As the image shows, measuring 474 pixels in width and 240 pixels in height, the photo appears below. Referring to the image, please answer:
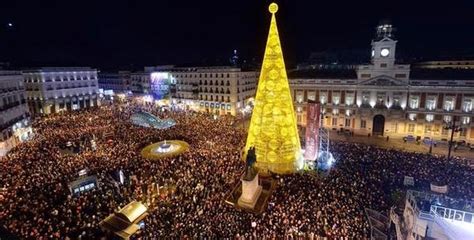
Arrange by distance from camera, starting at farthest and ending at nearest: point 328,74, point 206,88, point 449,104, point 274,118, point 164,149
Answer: point 206,88 < point 328,74 < point 449,104 < point 164,149 < point 274,118

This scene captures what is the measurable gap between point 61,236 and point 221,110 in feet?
164

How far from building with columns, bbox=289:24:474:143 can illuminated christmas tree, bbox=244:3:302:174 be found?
993 inches

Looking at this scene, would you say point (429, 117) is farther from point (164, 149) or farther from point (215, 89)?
point (215, 89)

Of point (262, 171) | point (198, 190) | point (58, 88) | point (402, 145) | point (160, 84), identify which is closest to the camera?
point (198, 190)

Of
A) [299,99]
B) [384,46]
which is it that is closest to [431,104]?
[384,46]

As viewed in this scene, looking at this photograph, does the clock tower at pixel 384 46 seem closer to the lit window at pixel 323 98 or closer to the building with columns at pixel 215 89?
the lit window at pixel 323 98

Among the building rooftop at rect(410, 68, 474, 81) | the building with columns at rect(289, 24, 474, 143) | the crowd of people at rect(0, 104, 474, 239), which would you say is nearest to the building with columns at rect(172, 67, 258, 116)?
the building with columns at rect(289, 24, 474, 143)

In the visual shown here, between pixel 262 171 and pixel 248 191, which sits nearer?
pixel 248 191

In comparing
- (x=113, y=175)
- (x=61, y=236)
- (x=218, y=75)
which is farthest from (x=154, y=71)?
(x=61, y=236)

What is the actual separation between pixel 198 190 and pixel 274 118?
360 inches

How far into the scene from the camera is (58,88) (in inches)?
2517

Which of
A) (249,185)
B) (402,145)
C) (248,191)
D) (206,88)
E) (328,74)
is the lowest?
(402,145)

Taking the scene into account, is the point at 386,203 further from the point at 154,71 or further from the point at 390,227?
the point at 154,71

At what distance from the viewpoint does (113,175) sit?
23.8 meters
